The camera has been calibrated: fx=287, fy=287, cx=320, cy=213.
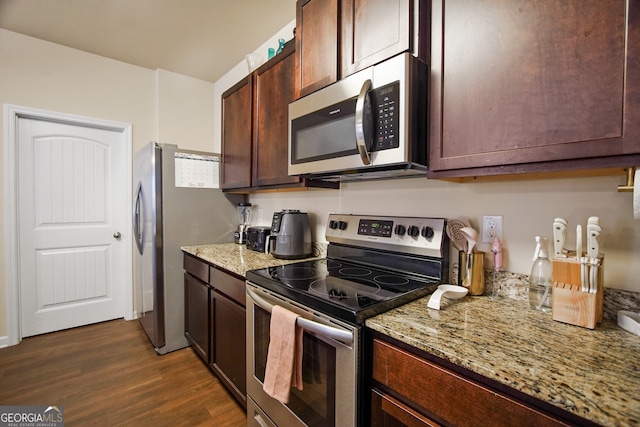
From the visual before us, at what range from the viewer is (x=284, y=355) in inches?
43.0

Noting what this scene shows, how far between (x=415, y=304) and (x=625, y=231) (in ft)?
2.20

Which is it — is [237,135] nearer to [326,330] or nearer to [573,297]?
[326,330]

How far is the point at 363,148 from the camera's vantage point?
3.56ft

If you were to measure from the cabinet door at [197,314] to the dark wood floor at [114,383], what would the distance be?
156 millimetres

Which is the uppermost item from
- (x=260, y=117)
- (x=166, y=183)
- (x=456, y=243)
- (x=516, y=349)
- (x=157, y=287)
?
(x=260, y=117)

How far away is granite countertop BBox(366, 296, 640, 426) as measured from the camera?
1.77 feet

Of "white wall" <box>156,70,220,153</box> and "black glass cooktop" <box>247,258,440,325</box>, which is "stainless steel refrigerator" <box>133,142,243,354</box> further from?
"black glass cooktop" <box>247,258,440,325</box>

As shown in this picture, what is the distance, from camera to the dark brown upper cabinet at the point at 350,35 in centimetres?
104

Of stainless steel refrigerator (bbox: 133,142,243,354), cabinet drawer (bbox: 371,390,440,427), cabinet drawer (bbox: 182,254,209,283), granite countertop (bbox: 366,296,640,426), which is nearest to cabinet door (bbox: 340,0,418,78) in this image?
granite countertop (bbox: 366,296,640,426)

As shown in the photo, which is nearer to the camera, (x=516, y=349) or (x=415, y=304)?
(x=516, y=349)

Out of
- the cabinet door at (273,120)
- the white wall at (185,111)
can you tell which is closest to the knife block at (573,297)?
the cabinet door at (273,120)

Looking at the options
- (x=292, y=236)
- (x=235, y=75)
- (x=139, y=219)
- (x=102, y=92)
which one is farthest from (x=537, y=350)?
(x=102, y=92)

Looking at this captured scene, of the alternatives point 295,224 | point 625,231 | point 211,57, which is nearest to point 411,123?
point 625,231

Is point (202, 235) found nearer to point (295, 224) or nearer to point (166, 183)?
point (166, 183)
